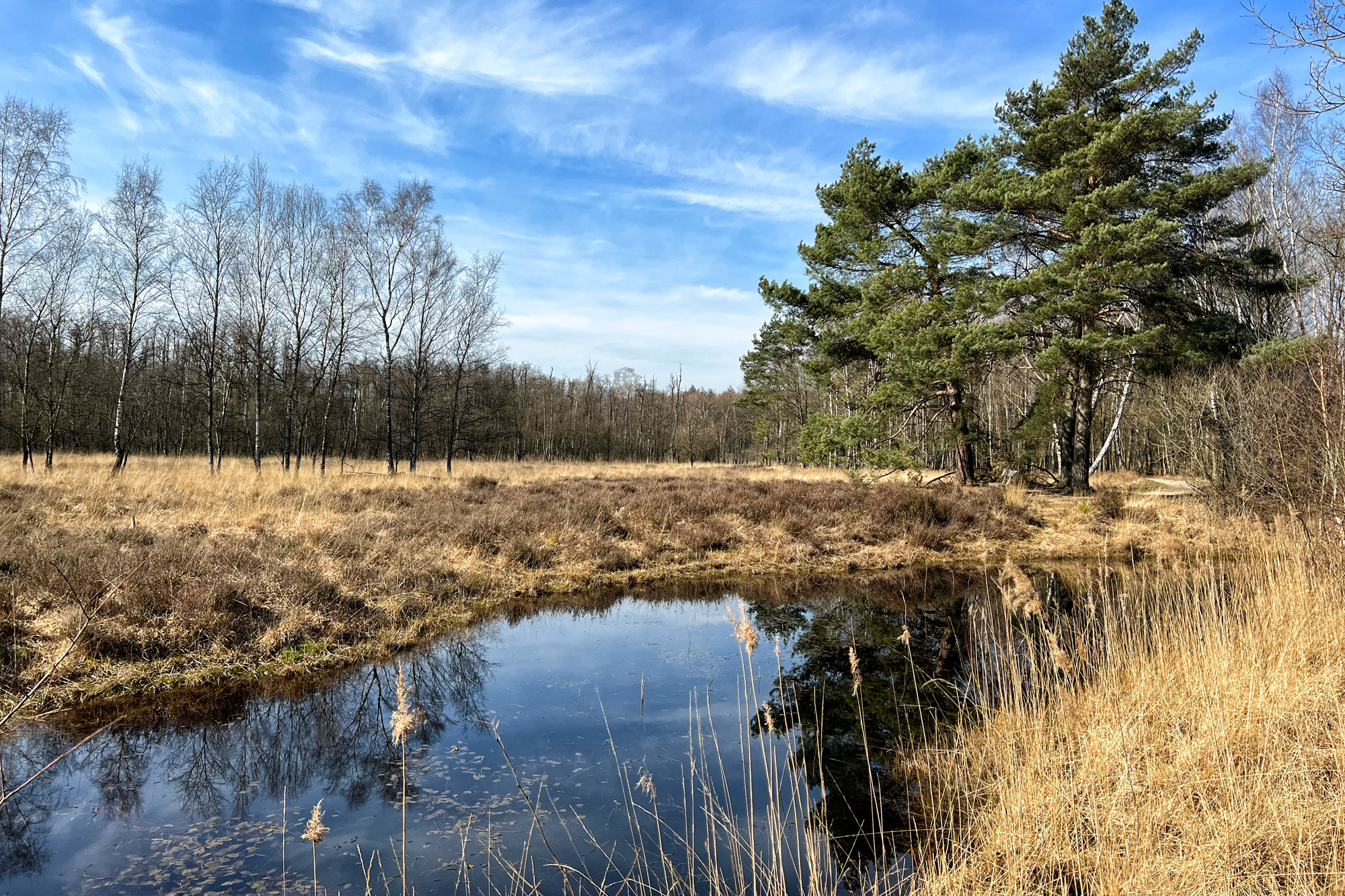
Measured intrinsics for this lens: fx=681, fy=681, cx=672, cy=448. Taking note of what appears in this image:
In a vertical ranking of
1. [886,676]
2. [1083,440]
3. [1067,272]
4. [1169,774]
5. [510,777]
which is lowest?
[510,777]

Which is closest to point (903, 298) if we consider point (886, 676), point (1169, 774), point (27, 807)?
point (886, 676)

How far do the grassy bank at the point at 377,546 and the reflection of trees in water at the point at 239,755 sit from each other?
0.93m

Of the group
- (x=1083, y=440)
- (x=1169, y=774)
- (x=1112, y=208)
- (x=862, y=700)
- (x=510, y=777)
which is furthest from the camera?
(x=1083, y=440)

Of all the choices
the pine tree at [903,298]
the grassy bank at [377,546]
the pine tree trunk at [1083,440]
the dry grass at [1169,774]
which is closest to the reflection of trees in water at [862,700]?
the dry grass at [1169,774]

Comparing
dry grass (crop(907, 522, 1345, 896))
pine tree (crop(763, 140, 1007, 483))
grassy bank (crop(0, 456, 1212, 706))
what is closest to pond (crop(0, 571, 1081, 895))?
dry grass (crop(907, 522, 1345, 896))

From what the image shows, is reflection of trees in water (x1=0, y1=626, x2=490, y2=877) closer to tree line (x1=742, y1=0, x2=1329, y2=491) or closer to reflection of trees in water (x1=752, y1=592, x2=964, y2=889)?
reflection of trees in water (x1=752, y1=592, x2=964, y2=889)

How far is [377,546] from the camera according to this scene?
10.4 metres

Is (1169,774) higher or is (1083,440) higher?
(1083,440)

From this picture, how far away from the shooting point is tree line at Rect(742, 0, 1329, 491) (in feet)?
49.0

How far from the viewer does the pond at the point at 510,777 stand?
150 inches

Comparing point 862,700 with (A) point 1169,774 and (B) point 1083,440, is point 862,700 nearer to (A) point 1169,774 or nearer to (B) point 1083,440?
(A) point 1169,774

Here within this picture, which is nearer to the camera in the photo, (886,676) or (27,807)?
(27,807)

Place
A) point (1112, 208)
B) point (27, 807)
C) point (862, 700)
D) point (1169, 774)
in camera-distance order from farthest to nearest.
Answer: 1. point (1112, 208)
2. point (862, 700)
3. point (27, 807)
4. point (1169, 774)

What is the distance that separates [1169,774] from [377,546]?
986 cm
